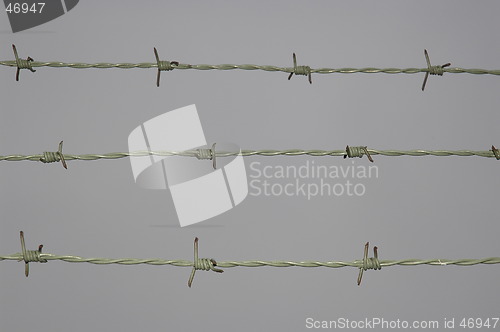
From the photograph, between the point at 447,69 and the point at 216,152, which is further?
the point at 447,69

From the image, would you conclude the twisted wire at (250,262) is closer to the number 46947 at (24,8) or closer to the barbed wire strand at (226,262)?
the barbed wire strand at (226,262)

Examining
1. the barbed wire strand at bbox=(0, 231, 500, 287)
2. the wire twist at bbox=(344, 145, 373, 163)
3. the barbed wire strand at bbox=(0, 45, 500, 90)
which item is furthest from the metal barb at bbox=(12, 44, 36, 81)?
the wire twist at bbox=(344, 145, 373, 163)

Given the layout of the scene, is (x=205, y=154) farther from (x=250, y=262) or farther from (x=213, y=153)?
(x=250, y=262)

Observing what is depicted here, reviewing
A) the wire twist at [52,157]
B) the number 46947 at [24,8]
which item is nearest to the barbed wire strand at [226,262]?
the wire twist at [52,157]

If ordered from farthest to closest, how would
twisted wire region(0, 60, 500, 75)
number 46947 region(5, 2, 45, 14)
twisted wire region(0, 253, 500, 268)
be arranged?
number 46947 region(5, 2, 45, 14) < twisted wire region(0, 60, 500, 75) < twisted wire region(0, 253, 500, 268)

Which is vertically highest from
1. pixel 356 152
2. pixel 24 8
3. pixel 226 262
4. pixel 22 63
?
pixel 24 8

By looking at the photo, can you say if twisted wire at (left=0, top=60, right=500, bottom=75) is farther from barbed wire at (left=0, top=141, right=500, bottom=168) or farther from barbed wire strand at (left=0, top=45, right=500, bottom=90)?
barbed wire at (left=0, top=141, right=500, bottom=168)

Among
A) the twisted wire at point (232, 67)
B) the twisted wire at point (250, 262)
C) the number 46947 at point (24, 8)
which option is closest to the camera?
the twisted wire at point (250, 262)

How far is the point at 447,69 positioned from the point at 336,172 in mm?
460

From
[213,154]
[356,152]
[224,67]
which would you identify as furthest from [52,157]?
[356,152]

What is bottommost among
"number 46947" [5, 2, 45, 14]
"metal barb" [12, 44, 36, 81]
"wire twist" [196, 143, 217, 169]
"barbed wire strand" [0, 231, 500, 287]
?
"barbed wire strand" [0, 231, 500, 287]

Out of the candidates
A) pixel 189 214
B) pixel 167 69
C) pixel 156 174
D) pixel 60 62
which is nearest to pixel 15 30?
pixel 60 62

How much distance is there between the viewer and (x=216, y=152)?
55.7 inches

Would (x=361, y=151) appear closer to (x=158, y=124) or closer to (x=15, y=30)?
(x=158, y=124)
